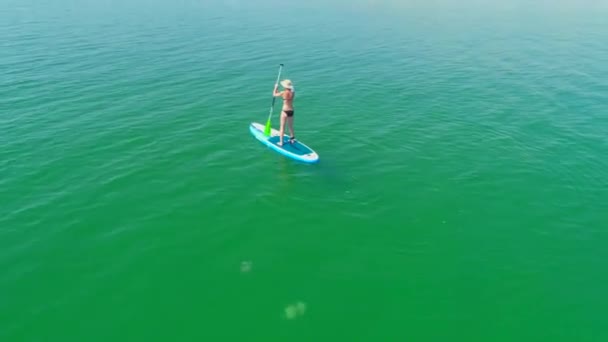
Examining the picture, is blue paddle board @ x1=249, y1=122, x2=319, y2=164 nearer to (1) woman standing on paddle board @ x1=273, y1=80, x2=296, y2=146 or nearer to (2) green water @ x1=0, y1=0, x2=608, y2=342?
(1) woman standing on paddle board @ x1=273, y1=80, x2=296, y2=146

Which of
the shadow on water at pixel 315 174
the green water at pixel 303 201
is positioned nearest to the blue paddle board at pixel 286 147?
the shadow on water at pixel 315 174

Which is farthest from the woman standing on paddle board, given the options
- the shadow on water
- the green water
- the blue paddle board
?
the green water

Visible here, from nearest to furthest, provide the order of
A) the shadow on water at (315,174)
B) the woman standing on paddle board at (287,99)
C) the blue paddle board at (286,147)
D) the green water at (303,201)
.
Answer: the green water at (303,201) < the shadow on water at (315,174) < the woman standing on paddle board at (287,99) < the blue paddle board at (286,147)

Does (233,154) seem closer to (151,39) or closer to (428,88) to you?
(428,88)

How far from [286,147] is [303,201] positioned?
476 cm

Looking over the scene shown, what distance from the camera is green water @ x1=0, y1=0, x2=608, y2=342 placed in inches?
537

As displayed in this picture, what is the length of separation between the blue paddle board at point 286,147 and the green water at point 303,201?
0.57 metres

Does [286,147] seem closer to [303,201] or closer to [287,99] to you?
[287,99]

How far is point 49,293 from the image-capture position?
14102 mm

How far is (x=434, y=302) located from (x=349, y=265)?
124 inches

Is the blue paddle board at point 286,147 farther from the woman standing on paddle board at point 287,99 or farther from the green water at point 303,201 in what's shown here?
the green water at point 303,201

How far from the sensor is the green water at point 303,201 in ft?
44.8

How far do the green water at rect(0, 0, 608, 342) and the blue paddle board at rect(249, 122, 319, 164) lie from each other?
568 mm

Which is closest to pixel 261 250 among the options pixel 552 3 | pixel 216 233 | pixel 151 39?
pixel 216 233
